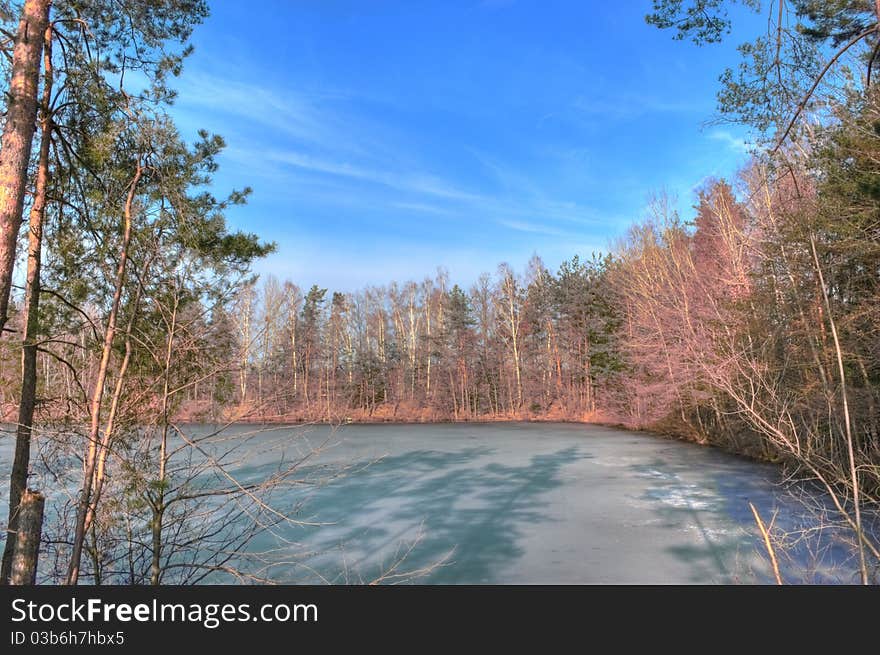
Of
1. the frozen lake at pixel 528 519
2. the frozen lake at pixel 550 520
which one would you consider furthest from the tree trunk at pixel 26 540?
the frozen lake at pixel 550 520

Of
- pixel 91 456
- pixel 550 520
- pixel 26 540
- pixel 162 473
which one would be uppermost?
pixel 91 456

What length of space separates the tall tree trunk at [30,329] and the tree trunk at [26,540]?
2.30 ft

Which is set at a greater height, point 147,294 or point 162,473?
point 147,294

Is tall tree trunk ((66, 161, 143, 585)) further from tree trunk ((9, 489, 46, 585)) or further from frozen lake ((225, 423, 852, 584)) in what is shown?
frozen lake ((225, 423, 852, 584))

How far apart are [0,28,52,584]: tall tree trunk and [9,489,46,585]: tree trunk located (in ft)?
2.30

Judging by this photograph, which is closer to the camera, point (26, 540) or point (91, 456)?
point (26, 540)

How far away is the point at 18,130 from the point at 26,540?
7.78ft

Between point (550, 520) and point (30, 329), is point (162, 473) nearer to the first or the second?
point (30, 329)

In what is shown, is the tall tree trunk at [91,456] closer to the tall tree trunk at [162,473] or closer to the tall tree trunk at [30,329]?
the tall tree trunk at [162,473]

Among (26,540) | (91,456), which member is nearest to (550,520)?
(91,456)

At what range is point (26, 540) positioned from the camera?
2672 mm

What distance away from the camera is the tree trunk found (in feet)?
8.71

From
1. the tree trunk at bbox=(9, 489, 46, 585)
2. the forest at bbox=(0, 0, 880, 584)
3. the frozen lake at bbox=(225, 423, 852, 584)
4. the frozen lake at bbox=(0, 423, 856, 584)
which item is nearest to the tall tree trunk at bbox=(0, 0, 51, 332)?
the forest at bbox=(0, 0, 880, 584)

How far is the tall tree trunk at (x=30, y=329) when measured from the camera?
325cm
